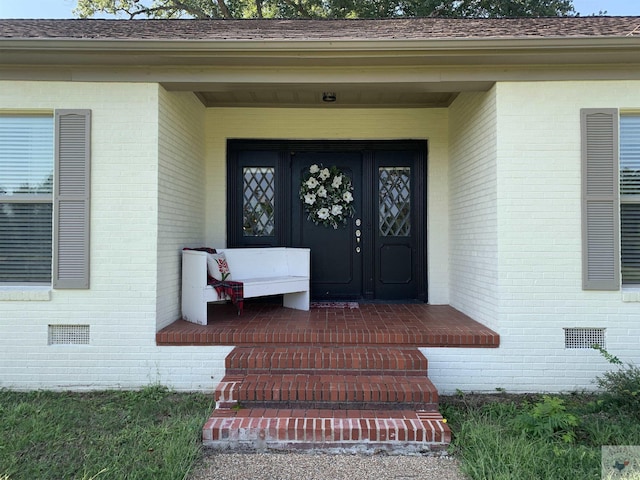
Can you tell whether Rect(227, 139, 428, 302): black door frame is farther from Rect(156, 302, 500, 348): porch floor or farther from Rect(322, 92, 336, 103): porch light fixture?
Rect(156, 302, 500, 348): porch floor

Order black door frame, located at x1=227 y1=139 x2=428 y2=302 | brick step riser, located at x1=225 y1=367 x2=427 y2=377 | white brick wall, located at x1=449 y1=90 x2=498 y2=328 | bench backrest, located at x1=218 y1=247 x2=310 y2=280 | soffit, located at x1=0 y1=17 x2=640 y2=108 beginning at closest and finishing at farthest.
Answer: brick step riser, located at x1=225 y1=367 x2=427 y2=377 < soffit, located at x1=0 y1=17 x2=640 y2=108 < white brick wall, located at x1=449 y1=90 x2=498 y2=328 < bench backrest, located at x1=218 y1=247 x2=310 y2=280 < black door frame, located at x1=227 y1=139 x2=428 y2=302

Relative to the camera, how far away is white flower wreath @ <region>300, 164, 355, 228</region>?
537 centimetres

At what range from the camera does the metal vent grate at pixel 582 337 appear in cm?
364

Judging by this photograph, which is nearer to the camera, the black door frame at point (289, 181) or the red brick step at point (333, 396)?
the red brick step at point (333, 396)

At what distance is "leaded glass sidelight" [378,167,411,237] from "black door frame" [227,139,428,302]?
4.4 inches

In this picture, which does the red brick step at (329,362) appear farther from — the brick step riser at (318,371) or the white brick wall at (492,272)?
the white brick wall at (492,272)

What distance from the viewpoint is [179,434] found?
272cm

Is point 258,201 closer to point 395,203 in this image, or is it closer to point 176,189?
point 176,189

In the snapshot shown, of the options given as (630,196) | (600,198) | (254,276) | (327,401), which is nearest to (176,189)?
(254,276)

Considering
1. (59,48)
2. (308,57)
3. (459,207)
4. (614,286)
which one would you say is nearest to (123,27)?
(59,48)

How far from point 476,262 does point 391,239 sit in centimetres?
140

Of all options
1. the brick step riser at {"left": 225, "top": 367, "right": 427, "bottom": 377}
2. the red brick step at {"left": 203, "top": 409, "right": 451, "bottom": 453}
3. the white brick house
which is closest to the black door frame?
the white brick house

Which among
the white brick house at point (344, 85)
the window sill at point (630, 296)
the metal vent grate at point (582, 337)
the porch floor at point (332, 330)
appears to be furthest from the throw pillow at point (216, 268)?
the window sill at point (630, 296)

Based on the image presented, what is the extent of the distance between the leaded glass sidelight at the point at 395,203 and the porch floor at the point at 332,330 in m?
1.31
